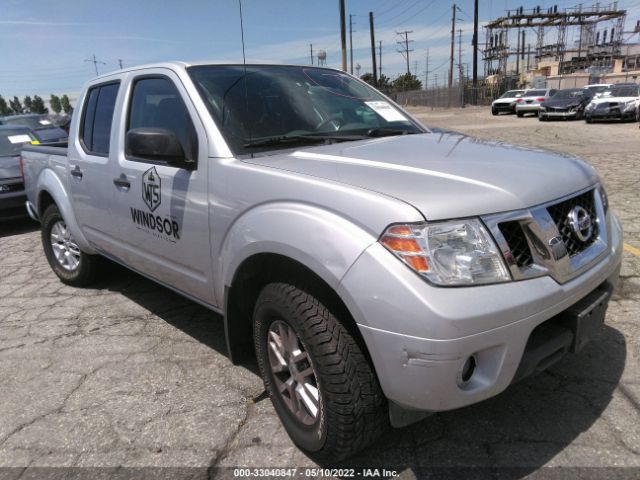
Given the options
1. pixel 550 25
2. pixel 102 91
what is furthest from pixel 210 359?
pixel 550 25

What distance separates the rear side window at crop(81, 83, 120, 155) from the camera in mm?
3723

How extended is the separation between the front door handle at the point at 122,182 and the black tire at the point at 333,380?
152cm

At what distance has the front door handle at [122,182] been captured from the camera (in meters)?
3.30

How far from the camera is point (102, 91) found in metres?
3.96

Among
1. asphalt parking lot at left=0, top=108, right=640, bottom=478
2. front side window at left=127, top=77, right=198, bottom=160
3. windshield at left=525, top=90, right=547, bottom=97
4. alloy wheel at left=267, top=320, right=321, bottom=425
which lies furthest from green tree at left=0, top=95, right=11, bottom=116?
alloy wheel at left=267, top=320, right=321, bottom=425

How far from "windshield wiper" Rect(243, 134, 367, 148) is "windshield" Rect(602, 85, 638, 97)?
20536mm

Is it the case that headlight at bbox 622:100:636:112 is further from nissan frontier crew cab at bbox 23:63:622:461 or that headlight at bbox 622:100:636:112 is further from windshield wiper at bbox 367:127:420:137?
windshield wiper at bbox 367:127:420:137

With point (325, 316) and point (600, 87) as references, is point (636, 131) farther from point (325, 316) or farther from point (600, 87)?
point (325, 316)

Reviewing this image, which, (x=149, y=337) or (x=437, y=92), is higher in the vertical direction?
(x=437, y=92)

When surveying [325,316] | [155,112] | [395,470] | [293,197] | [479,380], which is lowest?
[395,470]

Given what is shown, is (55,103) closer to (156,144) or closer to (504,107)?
(504,107)

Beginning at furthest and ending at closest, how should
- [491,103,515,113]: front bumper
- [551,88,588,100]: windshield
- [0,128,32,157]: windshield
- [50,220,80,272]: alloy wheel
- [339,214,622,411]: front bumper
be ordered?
[491,103,515,113]: front bumper, [551,88,588,100]: windshield, [0,128,32,157]: windshield, [50,220,80,272]: alloy wheel, [339,214,622,411]: front bumper

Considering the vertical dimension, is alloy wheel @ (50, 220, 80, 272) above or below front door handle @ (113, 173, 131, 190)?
below

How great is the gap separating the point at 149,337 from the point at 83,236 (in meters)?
1.10
